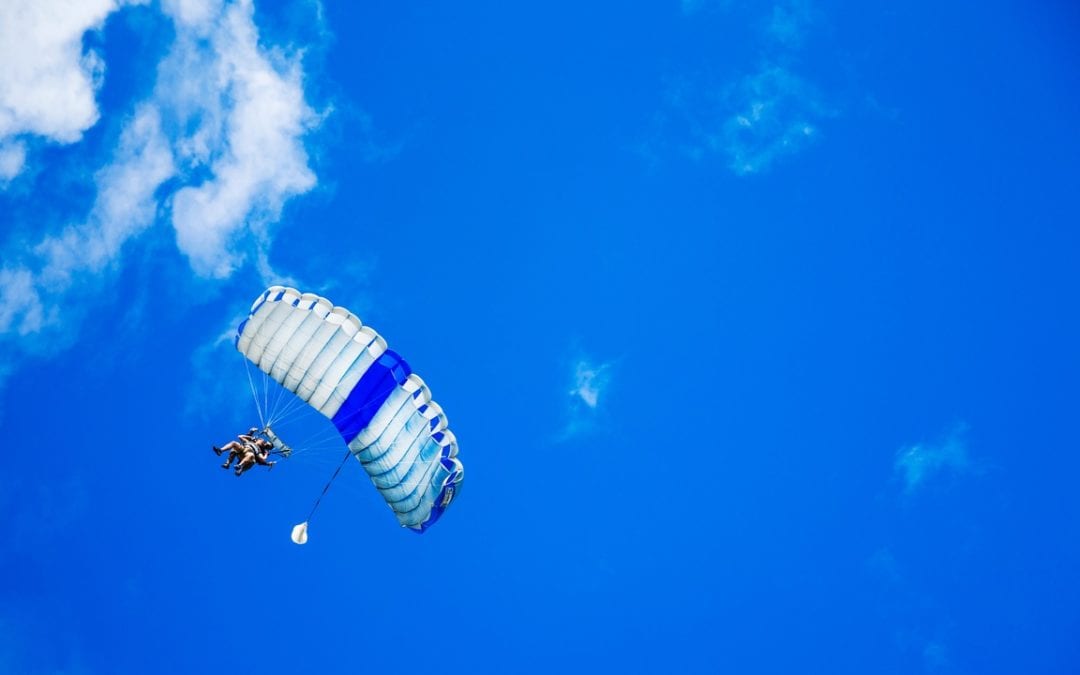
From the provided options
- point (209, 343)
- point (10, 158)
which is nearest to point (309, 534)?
point (209, 343)

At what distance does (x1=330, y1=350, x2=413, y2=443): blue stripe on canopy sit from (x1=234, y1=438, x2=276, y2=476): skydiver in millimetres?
1620

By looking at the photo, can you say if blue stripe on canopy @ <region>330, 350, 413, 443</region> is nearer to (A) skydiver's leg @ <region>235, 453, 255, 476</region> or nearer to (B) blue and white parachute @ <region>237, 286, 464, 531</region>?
(B) blue and white parachute @ <region>237, 286, 464, 531</region>

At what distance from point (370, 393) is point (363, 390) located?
0.56ft

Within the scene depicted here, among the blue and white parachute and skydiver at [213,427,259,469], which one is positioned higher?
the blue and white parachute

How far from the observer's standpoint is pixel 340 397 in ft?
72.8

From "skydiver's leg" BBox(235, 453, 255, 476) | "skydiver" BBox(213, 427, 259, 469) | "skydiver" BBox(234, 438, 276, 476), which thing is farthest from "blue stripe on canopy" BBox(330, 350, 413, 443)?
"skydiver's leg" BBox(235, 453, 255, 476)

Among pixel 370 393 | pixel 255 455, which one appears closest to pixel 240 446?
pixel 255 455

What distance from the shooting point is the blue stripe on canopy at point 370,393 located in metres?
21.9

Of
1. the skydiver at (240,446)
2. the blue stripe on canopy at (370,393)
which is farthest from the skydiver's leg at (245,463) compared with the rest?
the blue stripe on canopy at (370,393)

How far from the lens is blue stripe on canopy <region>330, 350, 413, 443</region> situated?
862 inches

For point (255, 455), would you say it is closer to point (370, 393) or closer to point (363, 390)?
point (363, 390)

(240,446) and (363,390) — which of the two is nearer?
(240,446)

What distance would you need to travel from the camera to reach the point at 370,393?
870 inches

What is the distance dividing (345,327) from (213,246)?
963 centimetres
